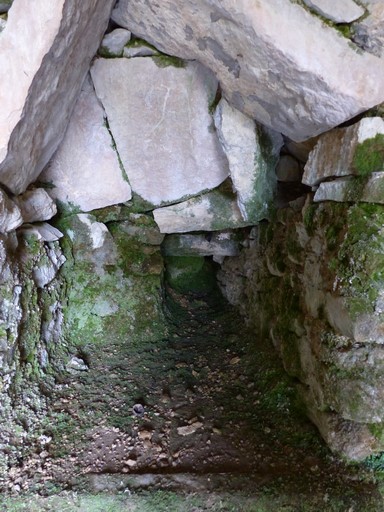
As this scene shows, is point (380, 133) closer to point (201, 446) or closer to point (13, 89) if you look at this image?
point (13, 89)

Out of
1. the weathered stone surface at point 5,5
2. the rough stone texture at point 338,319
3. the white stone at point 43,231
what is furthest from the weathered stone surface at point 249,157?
the white stone at point 43,231

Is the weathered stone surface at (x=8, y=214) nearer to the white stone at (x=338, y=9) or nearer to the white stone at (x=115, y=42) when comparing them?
the white stone at (x=115, y=42)

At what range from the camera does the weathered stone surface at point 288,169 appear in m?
2.84

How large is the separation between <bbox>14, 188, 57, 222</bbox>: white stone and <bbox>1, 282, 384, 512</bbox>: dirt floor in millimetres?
1170

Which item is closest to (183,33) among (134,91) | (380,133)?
(134,91)

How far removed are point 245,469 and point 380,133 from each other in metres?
1.80

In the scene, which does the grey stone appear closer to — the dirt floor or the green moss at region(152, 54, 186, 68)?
the green moss at region(152, 54, 186, 68)

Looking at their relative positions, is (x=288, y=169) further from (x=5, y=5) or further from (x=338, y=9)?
(x=5, y=5)

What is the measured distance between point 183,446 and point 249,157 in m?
1.93

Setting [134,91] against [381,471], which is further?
[134,91]

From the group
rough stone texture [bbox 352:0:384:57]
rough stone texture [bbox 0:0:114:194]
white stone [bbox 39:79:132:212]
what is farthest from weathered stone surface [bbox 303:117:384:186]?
white stone [bbox 39:79:132:212]

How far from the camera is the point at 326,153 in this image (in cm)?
196

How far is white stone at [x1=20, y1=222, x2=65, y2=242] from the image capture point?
7.69 feet

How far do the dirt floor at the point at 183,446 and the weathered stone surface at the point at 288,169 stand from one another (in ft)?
4.54
